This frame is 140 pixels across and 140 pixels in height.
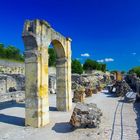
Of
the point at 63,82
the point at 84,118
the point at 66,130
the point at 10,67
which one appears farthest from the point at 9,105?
the point at 10,67

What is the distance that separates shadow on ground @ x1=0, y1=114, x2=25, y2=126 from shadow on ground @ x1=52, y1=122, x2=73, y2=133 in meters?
1.76

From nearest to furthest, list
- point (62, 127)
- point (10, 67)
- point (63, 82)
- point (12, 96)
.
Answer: point (62, 127) < point (63, 82) < point (12, 96) < point (10, 67)

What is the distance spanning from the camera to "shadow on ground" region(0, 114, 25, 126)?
40.6 ft

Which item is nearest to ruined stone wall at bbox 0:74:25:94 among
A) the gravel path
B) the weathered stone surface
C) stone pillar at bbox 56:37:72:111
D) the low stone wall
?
the low stone wall

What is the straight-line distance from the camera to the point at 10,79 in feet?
84.0

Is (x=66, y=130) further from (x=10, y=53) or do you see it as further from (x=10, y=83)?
(x=10, y=53)

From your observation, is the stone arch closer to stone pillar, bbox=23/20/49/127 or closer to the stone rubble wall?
→ stone pillar, bbox=23/20/49/127

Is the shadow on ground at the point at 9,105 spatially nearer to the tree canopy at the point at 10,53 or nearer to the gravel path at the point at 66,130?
the gravel path at the point at 66,130

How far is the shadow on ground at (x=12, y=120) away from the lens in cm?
1238

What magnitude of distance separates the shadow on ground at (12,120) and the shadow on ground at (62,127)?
5.78ft

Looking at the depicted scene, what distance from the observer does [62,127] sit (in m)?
11.5

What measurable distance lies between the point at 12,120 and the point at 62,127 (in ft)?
9.93

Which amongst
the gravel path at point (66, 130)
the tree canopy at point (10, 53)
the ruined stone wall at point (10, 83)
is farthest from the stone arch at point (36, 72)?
the tree canopy at point (10, 53)

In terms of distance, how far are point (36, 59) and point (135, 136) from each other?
5649 millimetres
